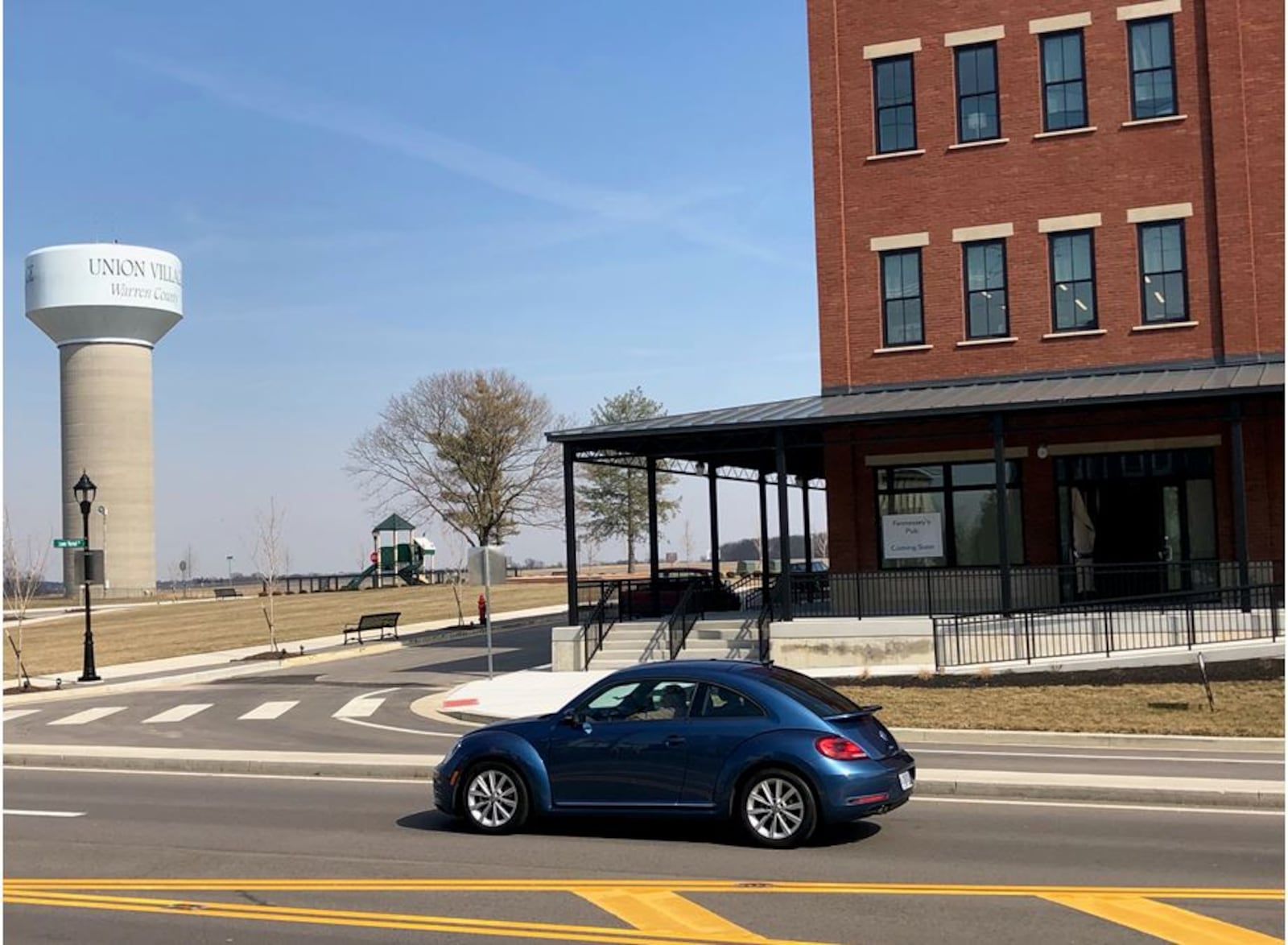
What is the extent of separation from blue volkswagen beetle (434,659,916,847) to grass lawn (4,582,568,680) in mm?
29710

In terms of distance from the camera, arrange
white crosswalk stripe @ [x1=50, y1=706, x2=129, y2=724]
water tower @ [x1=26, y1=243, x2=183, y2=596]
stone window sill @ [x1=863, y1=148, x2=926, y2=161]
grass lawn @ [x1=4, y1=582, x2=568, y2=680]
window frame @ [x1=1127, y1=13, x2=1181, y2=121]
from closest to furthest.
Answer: white crosswalk stripe @ [x1=50, y1=706, x2=129, y2=724], window frame @ [x1=1127, y1=13, x2=1181, y2=121], stone window sill @ [x1=863, y1=148, x2=926, y2=161], grass lawn @ [x1=4, y1=582, x2=568, y2=680], water tower @ [x1=26, y1=243, x2=183, y2=596]

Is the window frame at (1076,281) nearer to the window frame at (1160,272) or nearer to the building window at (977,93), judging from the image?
the window frame at (1160,272)

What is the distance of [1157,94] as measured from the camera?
101 feet

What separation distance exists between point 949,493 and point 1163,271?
252 inches

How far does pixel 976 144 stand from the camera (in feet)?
105

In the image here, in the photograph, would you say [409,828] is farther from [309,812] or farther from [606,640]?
[606,640]

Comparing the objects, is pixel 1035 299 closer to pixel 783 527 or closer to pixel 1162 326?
pixel 1162 326

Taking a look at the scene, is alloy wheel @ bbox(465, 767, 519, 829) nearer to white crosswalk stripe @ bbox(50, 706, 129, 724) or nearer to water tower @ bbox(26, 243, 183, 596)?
white crosswalk stripe @ bbox(50, 706, 129, 724)

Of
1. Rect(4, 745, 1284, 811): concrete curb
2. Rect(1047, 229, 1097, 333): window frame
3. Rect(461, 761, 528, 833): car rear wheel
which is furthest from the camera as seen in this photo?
Rect(1047, 229, 1097, 333): window frame

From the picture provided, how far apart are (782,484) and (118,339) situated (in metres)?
82.8

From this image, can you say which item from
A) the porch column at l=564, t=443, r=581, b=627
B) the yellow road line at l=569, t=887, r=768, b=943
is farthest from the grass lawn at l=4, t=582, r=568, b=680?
the yellow road line at l=569, t=887, r=768, b=943

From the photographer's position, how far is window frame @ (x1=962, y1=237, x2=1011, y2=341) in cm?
3170

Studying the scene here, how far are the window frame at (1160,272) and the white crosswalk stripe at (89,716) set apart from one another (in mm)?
22047

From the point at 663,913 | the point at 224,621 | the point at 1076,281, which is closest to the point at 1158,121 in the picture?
the point at 1076,281
